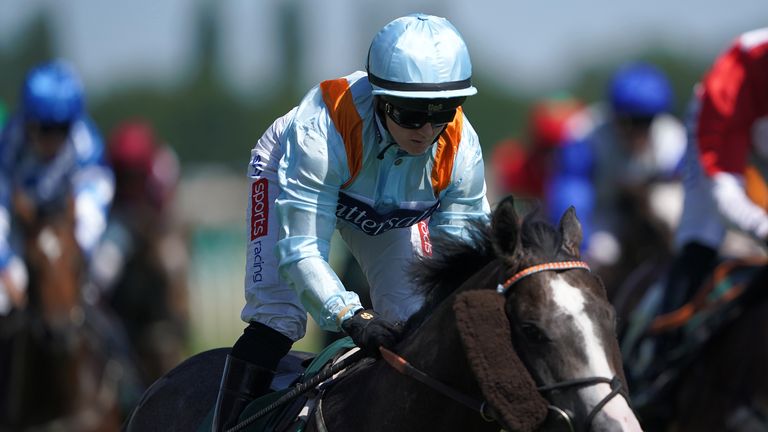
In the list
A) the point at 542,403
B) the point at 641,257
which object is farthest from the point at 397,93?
the point at 641,257

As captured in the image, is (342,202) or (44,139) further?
(44,139)

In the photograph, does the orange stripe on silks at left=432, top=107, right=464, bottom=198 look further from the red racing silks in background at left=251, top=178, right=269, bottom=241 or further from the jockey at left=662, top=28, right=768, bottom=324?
the jockey at left=662, top=28, right=768, bottom=324

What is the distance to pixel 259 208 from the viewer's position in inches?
176

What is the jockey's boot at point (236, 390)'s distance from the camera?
439 centimetres

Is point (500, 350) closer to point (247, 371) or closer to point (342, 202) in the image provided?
point (342, 202)

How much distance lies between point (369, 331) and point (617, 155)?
636 centimetres

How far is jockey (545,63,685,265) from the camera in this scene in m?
9.76

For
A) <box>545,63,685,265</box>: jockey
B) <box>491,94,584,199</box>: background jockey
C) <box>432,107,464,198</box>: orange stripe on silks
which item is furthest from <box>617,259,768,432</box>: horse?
<box>491,94,584,199</box>: background jockey

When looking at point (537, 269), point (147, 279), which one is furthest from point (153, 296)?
point (537, 269)

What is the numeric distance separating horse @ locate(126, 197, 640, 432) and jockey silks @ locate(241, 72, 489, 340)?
0.75ft

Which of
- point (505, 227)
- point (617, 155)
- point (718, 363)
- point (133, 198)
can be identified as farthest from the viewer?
point (133, 198)

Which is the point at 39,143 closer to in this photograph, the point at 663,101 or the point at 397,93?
the point at 663,101

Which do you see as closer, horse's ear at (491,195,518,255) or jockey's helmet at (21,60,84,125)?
horse's ear at (491,195,518,255)

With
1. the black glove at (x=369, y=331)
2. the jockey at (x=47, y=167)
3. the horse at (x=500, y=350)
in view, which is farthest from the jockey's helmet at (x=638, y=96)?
the black glove at (x=369, y=331)
